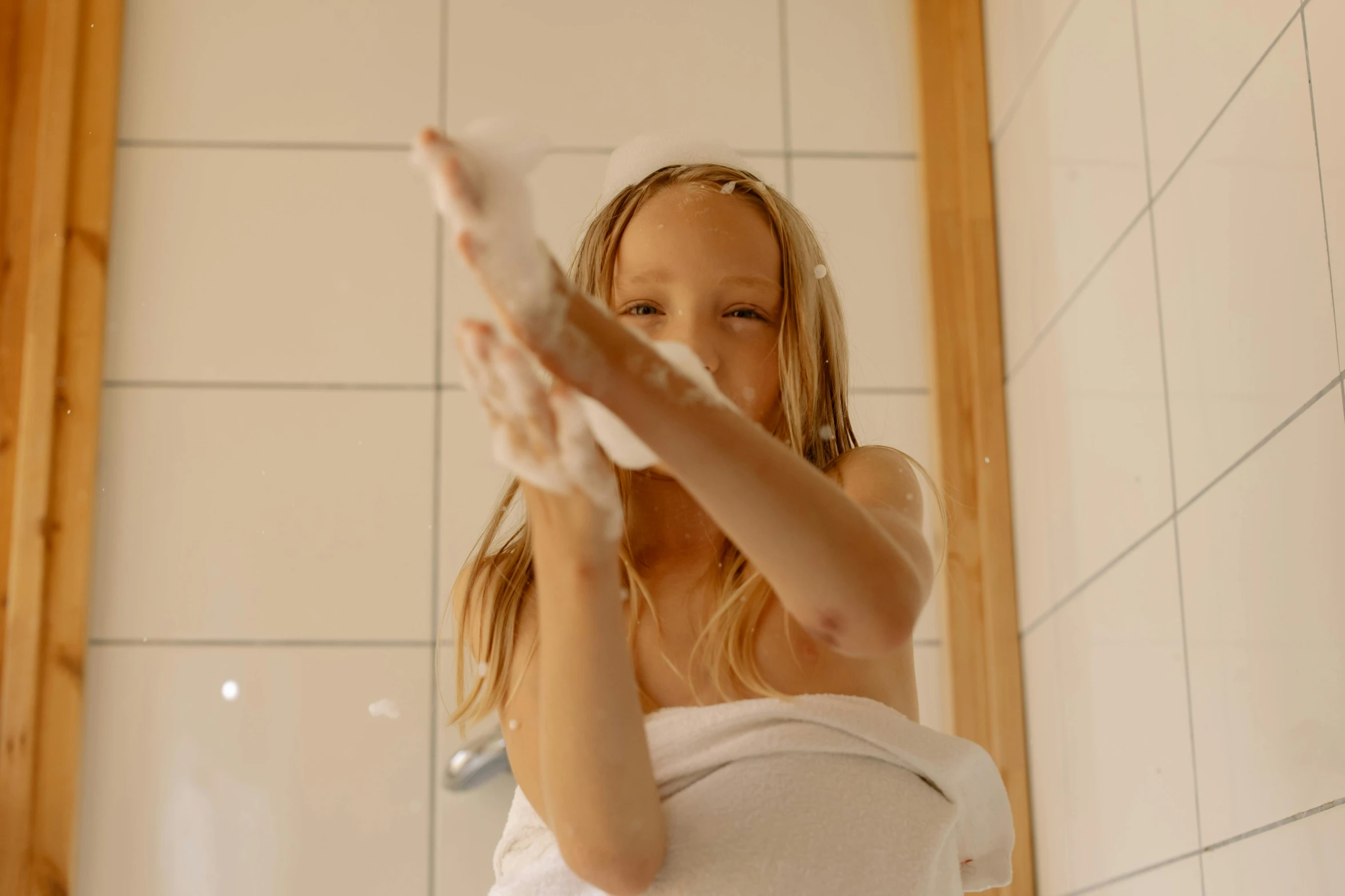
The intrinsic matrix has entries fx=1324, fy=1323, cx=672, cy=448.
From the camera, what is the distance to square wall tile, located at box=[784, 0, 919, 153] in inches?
49.1

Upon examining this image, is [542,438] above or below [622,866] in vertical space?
above

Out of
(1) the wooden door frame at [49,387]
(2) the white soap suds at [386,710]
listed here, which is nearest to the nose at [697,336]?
(2) the white soap suds at [386,710]

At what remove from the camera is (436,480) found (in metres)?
1.16

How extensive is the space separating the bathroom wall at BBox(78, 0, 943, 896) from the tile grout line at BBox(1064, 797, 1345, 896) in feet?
0.71

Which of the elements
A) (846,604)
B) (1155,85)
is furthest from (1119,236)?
(846,604)

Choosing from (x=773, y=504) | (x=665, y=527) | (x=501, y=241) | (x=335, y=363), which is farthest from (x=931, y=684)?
(x=501, y=241)

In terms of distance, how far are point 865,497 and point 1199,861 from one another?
358 mm

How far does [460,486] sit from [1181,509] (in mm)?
600

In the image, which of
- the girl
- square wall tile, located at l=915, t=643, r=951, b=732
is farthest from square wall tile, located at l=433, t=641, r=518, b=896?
square wall tile, located at l=915, t=643, r=951, b=732

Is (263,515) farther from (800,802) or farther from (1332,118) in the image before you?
(1332,118)

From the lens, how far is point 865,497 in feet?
2.11

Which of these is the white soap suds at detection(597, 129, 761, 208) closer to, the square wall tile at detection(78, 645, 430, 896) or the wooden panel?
the wooden panel

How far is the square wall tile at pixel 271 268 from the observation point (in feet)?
3.88

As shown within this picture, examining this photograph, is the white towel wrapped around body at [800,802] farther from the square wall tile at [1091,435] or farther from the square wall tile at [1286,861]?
the square wall tile at [1091,435]
